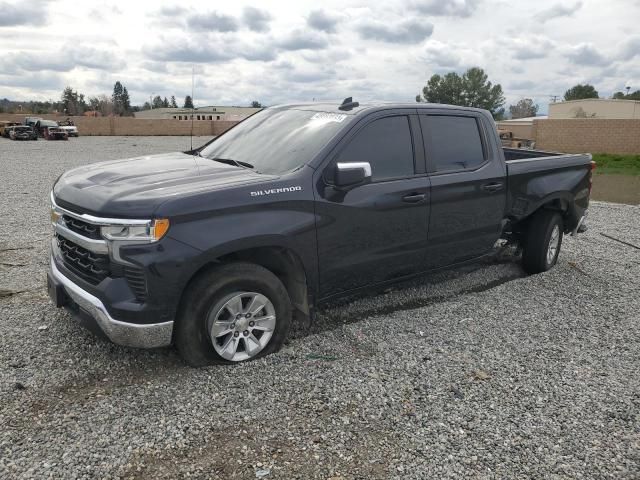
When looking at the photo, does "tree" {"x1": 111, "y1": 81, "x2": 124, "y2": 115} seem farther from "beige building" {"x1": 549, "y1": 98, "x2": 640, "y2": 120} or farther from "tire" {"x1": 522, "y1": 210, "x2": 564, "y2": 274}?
"tire" {"x1": 522, "y1": 210, "x2": 564, "y2": 274}

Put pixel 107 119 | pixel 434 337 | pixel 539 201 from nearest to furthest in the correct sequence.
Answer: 1. pixel 434 337
2. pixel 539 201
3. pixel 107 119

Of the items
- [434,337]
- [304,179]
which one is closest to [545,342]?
[434,337]

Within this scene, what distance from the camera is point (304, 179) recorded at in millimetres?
4043

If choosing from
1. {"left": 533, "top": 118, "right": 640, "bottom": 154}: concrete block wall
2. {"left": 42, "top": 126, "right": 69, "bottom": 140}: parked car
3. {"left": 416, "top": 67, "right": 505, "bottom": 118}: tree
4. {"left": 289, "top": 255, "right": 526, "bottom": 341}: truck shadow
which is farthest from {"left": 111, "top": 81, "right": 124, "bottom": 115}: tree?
{"left": 289, "top": 255, "right": 526, "bottom": 341}: truck shadow

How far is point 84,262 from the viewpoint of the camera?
379cm

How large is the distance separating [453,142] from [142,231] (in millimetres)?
3053

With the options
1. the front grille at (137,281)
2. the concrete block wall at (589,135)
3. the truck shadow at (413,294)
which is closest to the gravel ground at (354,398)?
the truck shadow at (413,294)

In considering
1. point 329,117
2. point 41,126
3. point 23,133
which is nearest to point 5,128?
point 41,126

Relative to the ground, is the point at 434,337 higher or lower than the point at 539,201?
lower

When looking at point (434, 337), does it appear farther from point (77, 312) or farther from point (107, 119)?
point (107, 119)

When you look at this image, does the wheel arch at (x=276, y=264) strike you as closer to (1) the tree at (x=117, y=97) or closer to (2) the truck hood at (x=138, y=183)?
(2) the truck hood at (x=138, y=183)

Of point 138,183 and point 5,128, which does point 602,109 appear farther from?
point 138,183

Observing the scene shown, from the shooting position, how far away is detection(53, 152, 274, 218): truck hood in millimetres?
3455

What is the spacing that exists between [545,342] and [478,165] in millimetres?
1764
